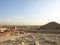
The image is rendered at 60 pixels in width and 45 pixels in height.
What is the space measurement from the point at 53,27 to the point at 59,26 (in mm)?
1714

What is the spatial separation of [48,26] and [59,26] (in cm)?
345

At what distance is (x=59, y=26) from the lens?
107ft

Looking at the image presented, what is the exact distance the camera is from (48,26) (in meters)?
34.5

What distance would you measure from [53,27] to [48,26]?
1.92m

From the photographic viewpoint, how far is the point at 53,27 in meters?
33.0
